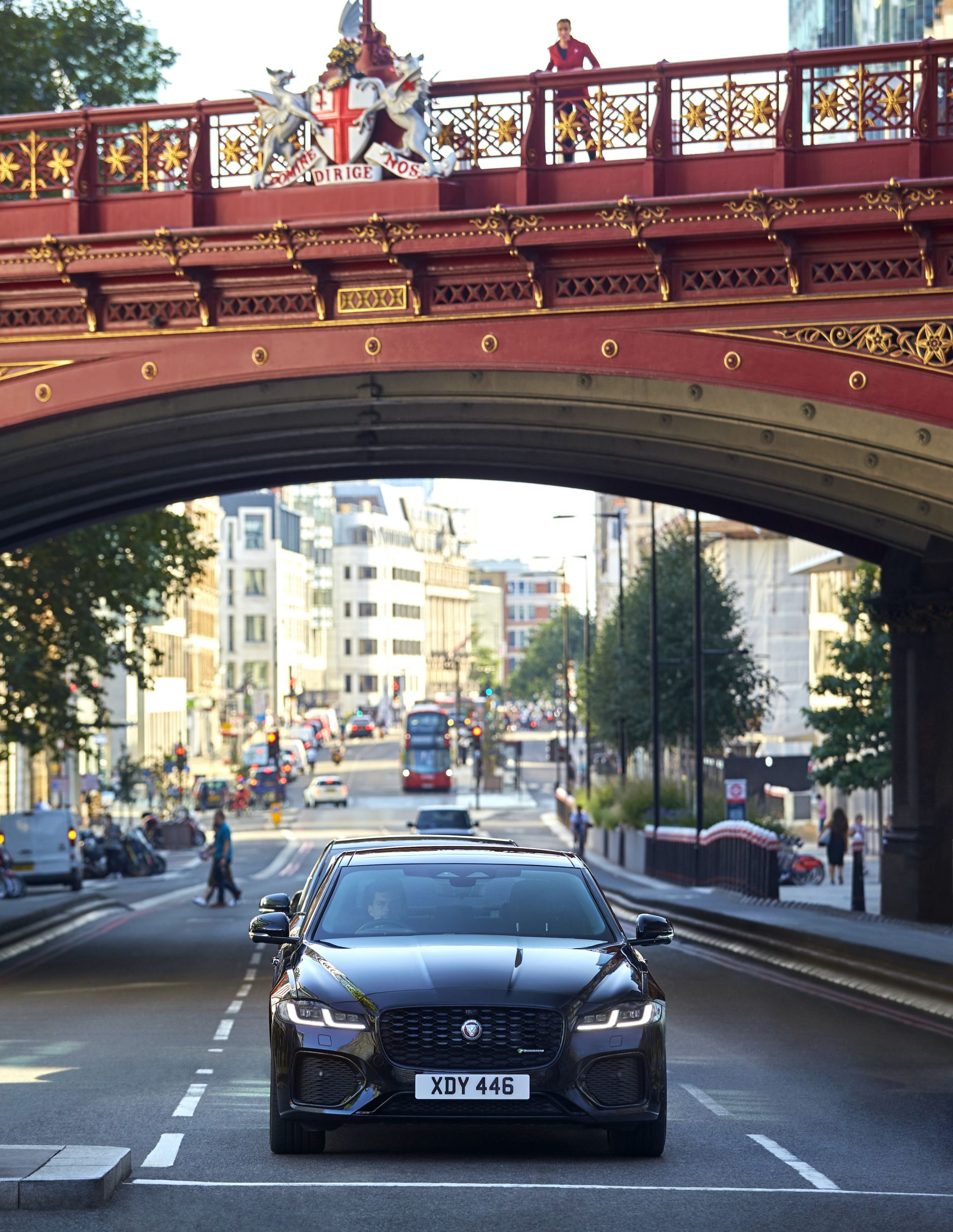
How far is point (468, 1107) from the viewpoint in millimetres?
8961

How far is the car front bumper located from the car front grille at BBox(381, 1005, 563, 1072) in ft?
0.14

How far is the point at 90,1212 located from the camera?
786 centimetres

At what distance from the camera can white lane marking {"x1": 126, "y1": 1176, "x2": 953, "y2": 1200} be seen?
8555 millimetres

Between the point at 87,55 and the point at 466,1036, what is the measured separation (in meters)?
31.4

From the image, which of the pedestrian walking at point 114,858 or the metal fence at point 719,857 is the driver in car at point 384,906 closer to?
the metal fence at point 719,857

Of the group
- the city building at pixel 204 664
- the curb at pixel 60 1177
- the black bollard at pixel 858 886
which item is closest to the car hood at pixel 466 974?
the curb at pixel 60 1177

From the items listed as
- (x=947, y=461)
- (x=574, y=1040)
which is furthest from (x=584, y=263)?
(x=574, y=1040)

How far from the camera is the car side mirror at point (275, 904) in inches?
446

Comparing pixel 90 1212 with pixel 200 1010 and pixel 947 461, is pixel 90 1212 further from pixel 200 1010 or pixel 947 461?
pixel 947 461

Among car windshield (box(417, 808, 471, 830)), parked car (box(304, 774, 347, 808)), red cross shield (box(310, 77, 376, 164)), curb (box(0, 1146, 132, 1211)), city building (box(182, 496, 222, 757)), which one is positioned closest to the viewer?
curb (box(0, 1146, 132, 1211))

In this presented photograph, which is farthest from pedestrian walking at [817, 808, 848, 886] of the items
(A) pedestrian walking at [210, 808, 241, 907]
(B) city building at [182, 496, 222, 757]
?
(B) city building at [182, 496, 222, 757]

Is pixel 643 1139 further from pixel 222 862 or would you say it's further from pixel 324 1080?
pixel 222 862

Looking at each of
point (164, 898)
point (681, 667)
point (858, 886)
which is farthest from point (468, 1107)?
point (681, 667)

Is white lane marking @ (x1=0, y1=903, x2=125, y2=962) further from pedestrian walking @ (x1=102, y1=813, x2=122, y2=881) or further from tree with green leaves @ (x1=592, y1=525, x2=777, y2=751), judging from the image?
tree with green leaves @ (x1=592, y1=525, x2=777, y2=751)
